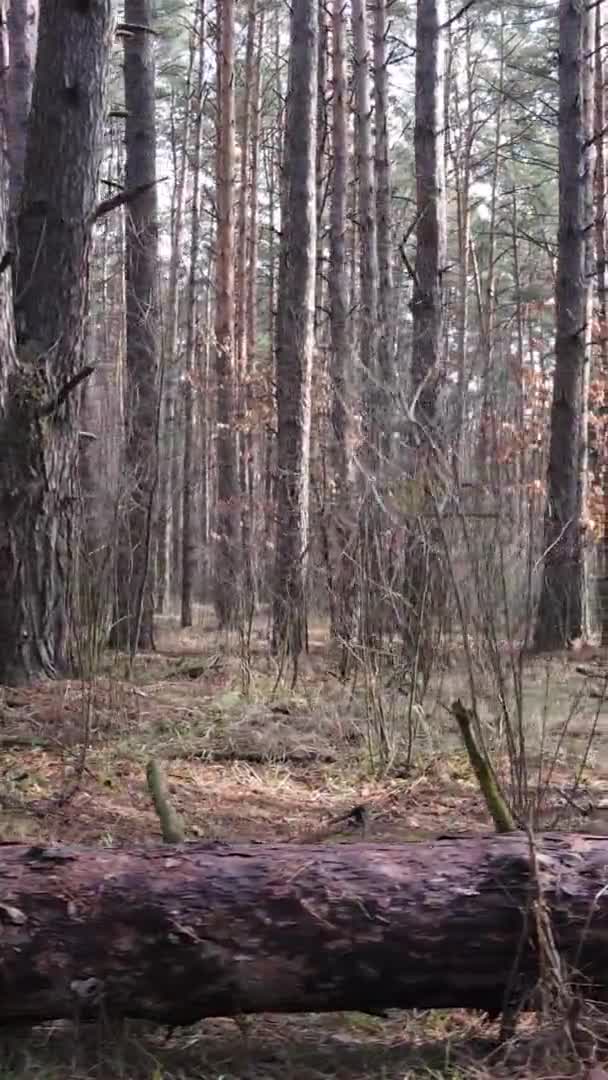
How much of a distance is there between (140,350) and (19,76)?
3.24 metres

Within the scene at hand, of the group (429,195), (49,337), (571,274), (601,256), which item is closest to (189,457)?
(601,256)

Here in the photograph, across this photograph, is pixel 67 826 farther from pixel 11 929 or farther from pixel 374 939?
pixel 374 939

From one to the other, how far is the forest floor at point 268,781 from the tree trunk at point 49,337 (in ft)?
1.48

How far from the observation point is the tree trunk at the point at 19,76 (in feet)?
32.7

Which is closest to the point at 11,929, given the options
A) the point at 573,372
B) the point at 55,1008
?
the point at 55,1008

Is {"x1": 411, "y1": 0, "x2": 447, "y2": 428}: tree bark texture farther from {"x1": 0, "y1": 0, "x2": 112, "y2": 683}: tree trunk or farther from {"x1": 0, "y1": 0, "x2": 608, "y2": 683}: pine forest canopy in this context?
{"x1": 0, "y1": 0, "x2": 112, "y2": 683}: tree trunk

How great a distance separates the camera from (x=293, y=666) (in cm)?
673

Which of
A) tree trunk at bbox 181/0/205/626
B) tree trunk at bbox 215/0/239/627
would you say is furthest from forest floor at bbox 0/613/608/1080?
tree trunk at bbox 181/0/205/626

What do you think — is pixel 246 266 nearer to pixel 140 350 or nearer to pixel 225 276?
pixel 225 276

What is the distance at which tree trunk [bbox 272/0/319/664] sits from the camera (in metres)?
8.62

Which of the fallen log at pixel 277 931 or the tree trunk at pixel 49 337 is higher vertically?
the tree trunk at pixel 49 337

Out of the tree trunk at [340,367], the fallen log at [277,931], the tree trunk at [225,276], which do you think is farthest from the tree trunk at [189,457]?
the fallen log at [277,931]

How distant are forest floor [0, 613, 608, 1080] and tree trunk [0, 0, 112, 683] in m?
0.45

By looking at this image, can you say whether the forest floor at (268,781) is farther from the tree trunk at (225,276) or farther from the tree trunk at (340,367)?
the tree trunk at (225,276)
